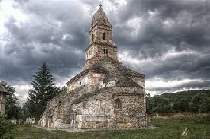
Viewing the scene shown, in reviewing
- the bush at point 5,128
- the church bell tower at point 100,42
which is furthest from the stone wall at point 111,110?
the bush at point 5,128

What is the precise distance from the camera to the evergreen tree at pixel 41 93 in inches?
2494

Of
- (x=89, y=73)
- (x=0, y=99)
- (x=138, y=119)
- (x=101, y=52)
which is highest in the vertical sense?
(x=101, y=52)

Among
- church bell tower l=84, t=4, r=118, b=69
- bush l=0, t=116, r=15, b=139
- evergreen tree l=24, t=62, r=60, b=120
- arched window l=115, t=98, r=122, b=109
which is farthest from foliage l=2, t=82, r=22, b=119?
bush l=0, t=116, r=15, b=139

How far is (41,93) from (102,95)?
34634mm

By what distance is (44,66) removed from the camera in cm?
6706

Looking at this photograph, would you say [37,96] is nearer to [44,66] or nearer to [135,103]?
[44,66]

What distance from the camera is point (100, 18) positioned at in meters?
46.1

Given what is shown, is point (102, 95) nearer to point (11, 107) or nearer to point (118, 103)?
point (118, 103)

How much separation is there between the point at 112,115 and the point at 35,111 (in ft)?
115

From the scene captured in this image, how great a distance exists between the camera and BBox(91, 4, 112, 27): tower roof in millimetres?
45703

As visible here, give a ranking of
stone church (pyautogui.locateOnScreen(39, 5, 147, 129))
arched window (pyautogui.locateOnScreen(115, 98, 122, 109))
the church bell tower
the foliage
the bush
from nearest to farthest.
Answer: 1. the bush
2. stone church (pyautogui.locateOnScreen(39, 5, 147, 129))
3. arched window (pyautogui.locateOnScreen(115, 98, 122, 109))
4. the church bell tower
5. the foliage

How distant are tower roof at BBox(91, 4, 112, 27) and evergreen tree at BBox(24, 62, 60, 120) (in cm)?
2399

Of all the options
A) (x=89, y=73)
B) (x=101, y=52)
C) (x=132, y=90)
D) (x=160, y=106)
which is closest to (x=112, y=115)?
(x=132, y=90)

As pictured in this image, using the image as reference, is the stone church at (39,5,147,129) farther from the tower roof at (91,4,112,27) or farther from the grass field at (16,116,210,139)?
the grass field at (16,116,210,139)
